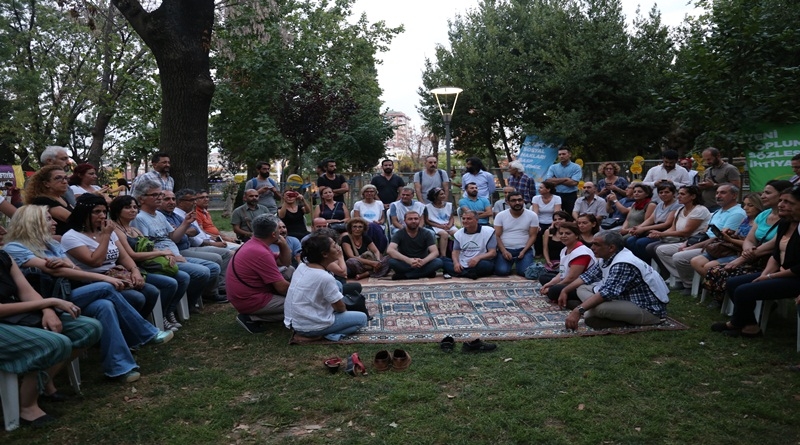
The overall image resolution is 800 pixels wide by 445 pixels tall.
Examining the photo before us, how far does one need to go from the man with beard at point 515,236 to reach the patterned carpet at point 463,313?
0.47 meters

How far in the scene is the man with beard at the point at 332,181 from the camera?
30.9ft

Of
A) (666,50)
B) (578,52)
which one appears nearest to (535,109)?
(578,52)

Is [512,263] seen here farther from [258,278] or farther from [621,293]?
[258,278]

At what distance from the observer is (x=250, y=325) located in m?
5.64

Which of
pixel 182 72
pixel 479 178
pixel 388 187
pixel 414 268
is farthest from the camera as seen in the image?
pixel 388 187

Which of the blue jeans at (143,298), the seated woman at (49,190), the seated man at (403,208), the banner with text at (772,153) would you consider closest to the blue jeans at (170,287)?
the blue jeans at (143,298)

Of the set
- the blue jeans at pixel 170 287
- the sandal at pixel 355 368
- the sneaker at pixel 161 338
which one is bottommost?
the sandal at pixel 355 368

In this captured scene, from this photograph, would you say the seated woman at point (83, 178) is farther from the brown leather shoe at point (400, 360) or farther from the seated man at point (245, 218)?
the brown leather shoe at point (400, 360)

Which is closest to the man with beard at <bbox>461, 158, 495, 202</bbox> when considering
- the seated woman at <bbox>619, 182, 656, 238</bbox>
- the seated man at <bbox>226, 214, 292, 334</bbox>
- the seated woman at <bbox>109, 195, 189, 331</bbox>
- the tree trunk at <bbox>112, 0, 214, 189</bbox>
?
the seated woman at <bbox>619, 182, 656, 238</bbox>

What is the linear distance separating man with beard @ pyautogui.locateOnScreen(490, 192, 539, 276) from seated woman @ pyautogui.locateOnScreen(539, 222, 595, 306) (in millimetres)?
1722

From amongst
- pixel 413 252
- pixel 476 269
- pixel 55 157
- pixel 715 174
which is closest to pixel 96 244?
pixel 55 157

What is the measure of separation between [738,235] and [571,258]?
170 centimetres

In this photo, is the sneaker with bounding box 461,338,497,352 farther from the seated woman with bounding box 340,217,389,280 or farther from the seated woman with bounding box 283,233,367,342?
the seated woman with bounding box 340,217,389,280

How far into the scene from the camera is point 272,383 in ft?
14.0
